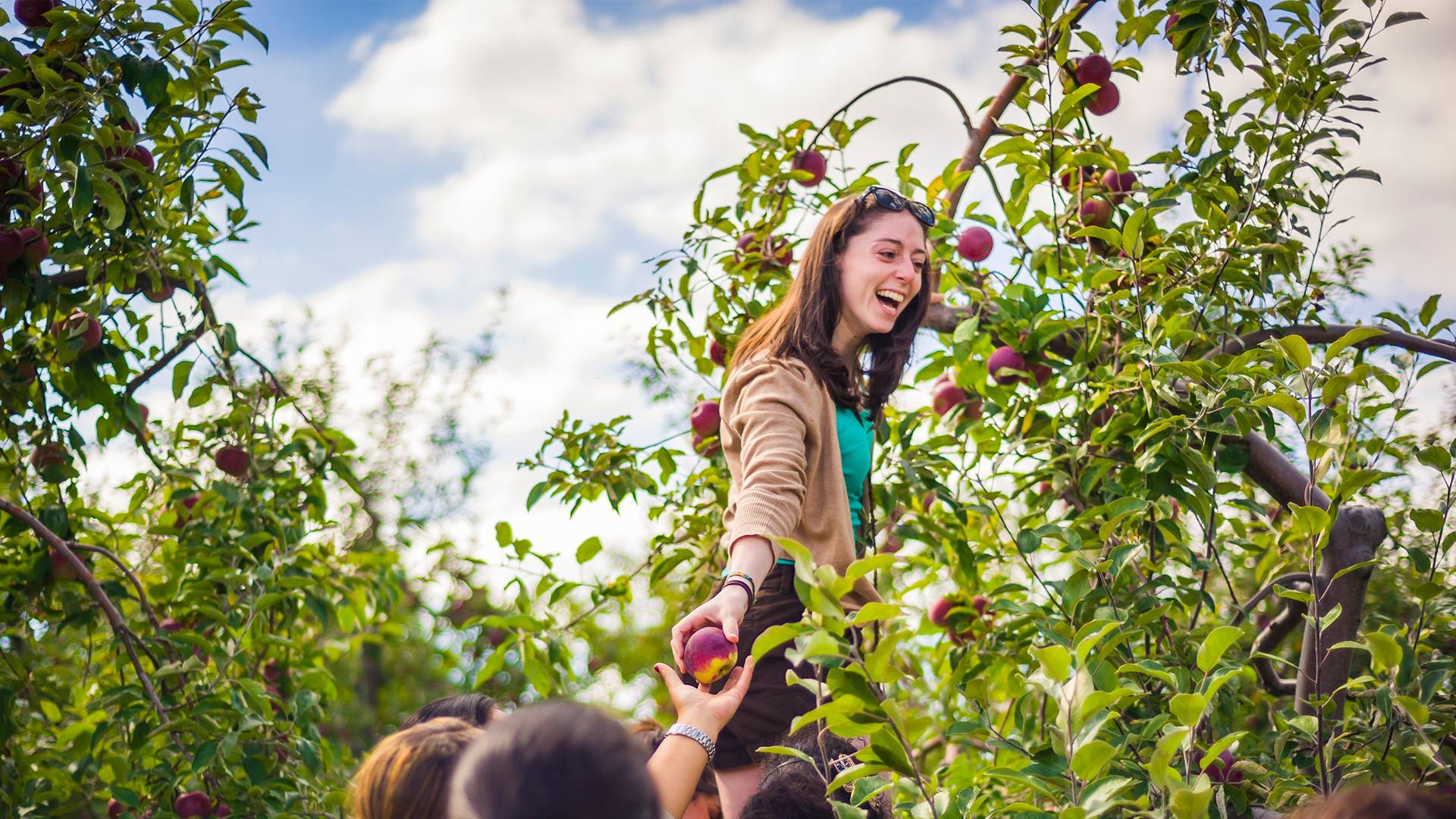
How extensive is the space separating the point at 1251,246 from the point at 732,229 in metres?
1.12

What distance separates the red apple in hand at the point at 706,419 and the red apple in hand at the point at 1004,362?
1.98 feet

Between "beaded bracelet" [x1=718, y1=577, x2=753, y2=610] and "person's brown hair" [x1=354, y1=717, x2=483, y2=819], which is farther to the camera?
"beaded bracelet" [x1=718, y1=577, x2=753, y2=610]

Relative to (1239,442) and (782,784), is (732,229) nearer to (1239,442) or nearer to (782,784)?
(1239,442)

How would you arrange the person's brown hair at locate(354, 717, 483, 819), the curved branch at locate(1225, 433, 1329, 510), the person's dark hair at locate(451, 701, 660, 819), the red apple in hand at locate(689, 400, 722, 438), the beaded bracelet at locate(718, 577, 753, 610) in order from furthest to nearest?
the red apple in hand at locate(689, 400, 722, 438), the curved branch at locate(1225, 433, 1329, 510), the beaded bracelet at locate(718, 577, 753, 610), the person's brown hair at locate(354, 717, 483, 819), the person's dark hair at locate(451, 701, 660, 819)

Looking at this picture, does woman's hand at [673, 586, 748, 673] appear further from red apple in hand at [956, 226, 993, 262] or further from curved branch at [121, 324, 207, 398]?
curved branch at [121, 324, 207, 398]

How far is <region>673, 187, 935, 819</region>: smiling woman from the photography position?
1554 millimetres

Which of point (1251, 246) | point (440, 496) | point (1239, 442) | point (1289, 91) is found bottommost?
point (1239, 442)

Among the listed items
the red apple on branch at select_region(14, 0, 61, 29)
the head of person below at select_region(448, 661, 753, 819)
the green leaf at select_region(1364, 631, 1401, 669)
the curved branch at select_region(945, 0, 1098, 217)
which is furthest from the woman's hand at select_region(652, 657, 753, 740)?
the red apple on branch at select_region(14, 0, 61, 29)

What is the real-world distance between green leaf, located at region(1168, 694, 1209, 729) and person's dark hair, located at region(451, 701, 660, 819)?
1.58 feet

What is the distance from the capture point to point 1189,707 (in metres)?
1.01

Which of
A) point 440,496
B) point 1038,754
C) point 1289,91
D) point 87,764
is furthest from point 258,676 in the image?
point 440,496

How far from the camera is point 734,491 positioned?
1.74 meters

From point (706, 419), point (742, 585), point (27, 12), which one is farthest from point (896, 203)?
point (27, 12)

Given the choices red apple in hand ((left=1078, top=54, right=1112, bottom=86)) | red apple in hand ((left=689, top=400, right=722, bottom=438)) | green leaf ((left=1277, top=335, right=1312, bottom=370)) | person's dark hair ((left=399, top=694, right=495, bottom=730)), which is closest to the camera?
green leaf ((left=1277, top=335, right=1312, bottom=370))
